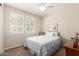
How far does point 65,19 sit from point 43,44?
49 centimetres

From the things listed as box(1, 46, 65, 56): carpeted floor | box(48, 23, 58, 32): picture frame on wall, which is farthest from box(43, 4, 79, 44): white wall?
box(1, 46, 65, 56): carpeted floor

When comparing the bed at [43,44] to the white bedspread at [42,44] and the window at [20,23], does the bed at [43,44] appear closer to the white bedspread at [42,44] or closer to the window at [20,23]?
the white bedspread at [42,44]

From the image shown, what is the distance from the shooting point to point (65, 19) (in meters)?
1.16

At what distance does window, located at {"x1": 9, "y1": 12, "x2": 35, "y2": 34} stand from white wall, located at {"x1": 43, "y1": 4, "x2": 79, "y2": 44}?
0.22 meters

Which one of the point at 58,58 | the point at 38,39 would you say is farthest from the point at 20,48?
the point at 58,58

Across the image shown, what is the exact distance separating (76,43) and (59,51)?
28 cm

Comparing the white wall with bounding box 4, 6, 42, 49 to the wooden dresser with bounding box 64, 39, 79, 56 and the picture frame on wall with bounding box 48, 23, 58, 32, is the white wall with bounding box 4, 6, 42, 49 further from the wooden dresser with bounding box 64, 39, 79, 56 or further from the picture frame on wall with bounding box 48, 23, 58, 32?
the wooden dresser with bounding box 64, 39, 79, 56

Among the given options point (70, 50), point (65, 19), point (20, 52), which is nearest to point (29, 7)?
point (65, 19)

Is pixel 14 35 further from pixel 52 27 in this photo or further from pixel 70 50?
pixel 70 50

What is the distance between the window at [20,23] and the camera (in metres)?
1.12

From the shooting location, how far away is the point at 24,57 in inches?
Answer: 41.2

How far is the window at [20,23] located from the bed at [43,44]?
16cm

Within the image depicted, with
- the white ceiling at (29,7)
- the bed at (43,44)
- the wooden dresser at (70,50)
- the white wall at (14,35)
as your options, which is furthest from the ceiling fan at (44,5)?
the wooden dresser at (70,50)

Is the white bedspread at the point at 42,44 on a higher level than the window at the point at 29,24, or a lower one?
lower
